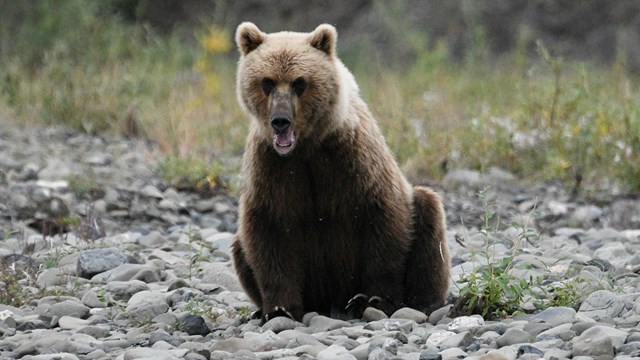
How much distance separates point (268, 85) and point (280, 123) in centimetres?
24

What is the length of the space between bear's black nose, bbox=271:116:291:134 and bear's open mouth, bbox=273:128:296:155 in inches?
1.3

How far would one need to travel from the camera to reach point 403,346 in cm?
393

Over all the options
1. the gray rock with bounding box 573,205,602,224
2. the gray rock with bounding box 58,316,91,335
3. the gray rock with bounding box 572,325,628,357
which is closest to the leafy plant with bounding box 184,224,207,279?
the gray rock with bounding box 58,316,91,335

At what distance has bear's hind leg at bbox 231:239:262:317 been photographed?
197 inches

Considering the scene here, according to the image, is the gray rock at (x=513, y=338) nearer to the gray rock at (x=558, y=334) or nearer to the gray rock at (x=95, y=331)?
the gray rock at (x=558, y=334)

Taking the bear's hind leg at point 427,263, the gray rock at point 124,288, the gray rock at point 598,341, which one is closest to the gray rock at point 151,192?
the gray rock at point 124,288

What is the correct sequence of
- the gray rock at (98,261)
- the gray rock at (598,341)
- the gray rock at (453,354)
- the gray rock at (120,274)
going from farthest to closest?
the gray rock at (98,261) → the gray rock at (120,274) → the gray rock at (453,354) → the gray rock at (598,341)

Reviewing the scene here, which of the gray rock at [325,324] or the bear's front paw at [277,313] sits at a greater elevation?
the bear's front paw at [277,313]

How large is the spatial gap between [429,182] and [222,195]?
162cm

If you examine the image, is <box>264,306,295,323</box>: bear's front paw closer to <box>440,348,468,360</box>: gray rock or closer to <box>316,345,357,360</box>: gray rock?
<box>316,345,357,360</box>: gray rock

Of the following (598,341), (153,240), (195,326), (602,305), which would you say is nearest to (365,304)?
(195,326)

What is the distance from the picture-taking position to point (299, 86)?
15.6 feet

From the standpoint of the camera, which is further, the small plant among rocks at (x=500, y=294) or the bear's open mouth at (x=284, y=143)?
the bear's open mouth at (x=284, y=143)

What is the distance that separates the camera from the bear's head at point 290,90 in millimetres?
4656
